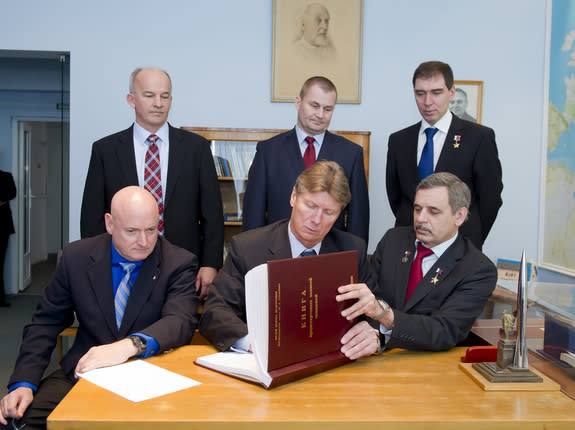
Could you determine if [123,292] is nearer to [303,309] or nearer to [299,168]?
[303,309]

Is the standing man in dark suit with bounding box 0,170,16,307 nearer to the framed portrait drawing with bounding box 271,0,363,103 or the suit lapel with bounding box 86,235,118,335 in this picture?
the framed portrait drawing with bounding box 271,0,363,103

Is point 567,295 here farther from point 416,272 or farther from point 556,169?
point 556,169

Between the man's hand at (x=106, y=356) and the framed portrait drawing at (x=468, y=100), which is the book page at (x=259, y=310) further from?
the framed portrait drawing at (x=468, y=100)

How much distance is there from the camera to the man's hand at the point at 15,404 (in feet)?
5.72

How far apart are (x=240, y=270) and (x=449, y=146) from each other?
4.87 ft

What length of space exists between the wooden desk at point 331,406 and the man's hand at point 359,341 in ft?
0.27

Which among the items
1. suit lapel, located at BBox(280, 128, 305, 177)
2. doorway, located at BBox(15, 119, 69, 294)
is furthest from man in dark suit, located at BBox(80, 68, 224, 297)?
doorway, located at BBox(15, 119, 69, 294)

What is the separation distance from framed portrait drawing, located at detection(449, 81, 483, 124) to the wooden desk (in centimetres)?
361

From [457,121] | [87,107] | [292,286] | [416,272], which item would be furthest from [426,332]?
[87,107]

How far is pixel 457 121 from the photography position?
2967 millimetres

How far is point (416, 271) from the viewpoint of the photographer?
7.47ft

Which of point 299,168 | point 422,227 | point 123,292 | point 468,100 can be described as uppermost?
point 468,100

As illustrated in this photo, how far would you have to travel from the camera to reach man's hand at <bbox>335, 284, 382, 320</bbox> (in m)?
1.58

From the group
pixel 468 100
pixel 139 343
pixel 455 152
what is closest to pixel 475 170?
pixel 455 152
